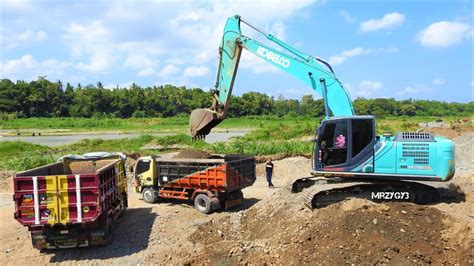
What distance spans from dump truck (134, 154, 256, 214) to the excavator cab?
164 inches

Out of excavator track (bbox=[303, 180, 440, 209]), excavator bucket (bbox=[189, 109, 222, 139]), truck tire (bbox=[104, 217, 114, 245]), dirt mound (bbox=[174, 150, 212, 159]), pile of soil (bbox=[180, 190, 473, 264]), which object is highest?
excavator bucket (bbox=[189, 109, 222, 139])

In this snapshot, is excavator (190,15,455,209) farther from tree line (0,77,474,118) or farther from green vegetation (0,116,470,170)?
tree line (0,77,474,118)

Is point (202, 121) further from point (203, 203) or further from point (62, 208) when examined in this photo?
point (62, 208)

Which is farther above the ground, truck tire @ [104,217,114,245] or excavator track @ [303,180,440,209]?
excavator track @ [303,180,440,209]

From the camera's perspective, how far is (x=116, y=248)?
11.9m

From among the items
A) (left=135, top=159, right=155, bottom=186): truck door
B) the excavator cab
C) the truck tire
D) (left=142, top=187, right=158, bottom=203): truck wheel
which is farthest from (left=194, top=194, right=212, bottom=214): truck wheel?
the excavator cab

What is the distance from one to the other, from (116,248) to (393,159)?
26.1 feet

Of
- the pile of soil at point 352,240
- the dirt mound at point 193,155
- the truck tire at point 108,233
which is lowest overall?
the truck tire at point 108,233

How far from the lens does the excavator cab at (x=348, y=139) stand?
39.1 ft

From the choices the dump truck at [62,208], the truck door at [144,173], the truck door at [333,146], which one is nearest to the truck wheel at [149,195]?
the truck door at [144,173]

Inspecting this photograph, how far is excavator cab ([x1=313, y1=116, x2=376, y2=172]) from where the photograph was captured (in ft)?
39.1

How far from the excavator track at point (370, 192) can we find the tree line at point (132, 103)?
68.7 m

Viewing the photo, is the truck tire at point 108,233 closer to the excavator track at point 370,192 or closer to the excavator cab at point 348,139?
the excavator track at point 370,192

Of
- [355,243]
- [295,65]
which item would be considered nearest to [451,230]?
[355,243]
